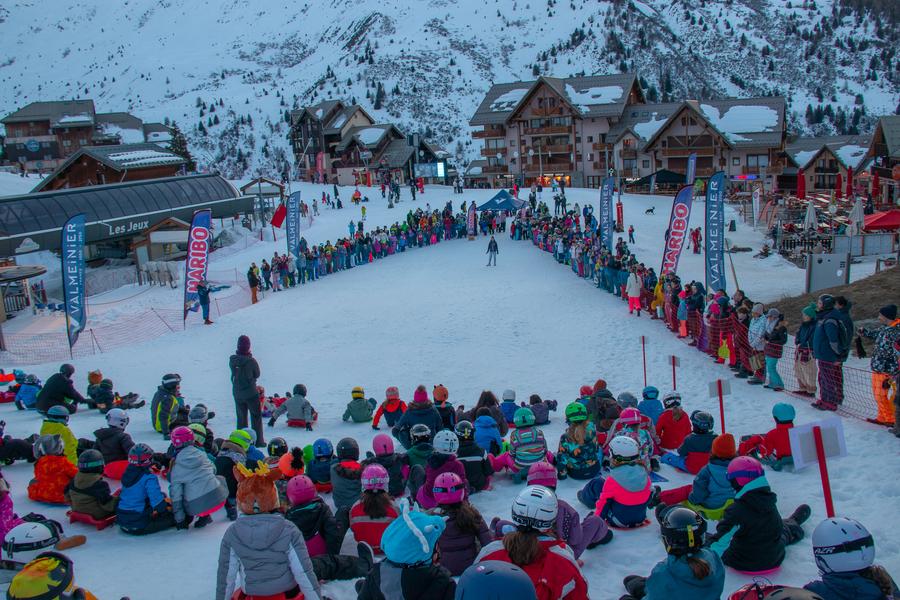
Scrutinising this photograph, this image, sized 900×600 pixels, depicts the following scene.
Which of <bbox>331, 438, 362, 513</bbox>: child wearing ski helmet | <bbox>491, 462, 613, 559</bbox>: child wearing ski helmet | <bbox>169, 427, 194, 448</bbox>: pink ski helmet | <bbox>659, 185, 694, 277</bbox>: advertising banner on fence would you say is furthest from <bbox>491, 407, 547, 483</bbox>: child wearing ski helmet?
<bbox>659, 185, 694, 277</bbox>: advertising banner on fence

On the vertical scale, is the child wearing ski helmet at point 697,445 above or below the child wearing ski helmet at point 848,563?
below

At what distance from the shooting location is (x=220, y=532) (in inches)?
278

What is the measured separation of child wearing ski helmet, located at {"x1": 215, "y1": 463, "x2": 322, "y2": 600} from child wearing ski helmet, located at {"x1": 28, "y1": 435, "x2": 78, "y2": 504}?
3974 millimetres

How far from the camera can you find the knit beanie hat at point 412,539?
163 inches

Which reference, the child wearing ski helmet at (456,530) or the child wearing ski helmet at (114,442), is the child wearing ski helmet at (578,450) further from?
the child wearing ski helmet at (114,442)

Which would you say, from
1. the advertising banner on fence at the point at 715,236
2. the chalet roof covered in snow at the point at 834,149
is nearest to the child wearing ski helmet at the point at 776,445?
the advertising banner on fence at the point at 715,236

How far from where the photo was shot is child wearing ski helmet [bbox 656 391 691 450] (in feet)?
28.7

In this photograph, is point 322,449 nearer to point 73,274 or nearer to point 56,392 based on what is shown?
point 56,392

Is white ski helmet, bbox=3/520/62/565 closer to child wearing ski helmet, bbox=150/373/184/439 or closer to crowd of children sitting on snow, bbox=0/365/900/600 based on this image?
crowd of children sitting on snow, bbox=0/365/900/600

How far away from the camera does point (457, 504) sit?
5.25 meters

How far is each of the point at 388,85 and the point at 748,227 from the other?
100 m

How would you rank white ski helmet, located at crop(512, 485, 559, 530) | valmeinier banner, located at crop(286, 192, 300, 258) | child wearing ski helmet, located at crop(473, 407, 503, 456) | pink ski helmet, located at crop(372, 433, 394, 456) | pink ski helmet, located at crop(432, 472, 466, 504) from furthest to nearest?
1. valmeinier banner, located at crop(286, 192, 300, 258)
2. child wearing ski helmet, located at crop(473, 407, 503, 456)
3. pink ski helmet, located at crop(372, 433, 394, 456)
4. pink ski helmet, located at crop(432, 472, 466, 504)
5. white ski helmet, located at crop(512, 485, 559, 530)

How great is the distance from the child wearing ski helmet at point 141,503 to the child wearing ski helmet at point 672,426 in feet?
18.0

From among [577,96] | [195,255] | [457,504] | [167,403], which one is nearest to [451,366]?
[167,403]
